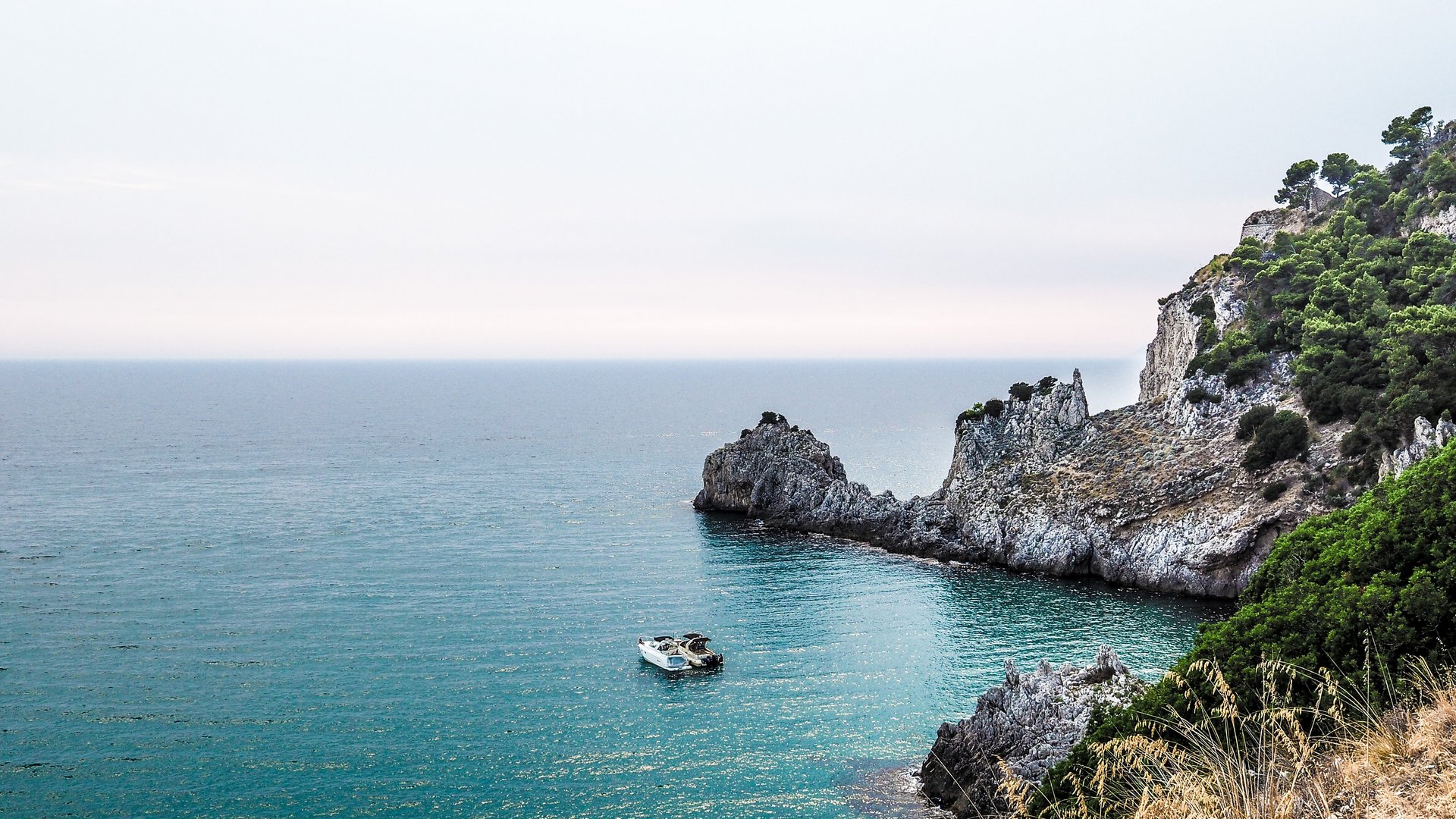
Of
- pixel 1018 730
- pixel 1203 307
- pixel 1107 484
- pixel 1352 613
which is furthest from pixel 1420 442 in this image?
pixel 1352 613

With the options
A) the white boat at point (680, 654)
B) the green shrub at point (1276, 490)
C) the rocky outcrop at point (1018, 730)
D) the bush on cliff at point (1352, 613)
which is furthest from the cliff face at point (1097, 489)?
the bush on cliff at point (1352, 613)

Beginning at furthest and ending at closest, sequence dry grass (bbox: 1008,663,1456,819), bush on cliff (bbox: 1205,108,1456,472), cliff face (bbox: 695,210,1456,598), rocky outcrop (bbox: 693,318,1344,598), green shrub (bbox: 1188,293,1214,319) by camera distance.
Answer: green shrub (bbox: 1188,293,1214,319)
rocky outcrop (bbox: 693,318,1344,598)
cliff face (bbox: 695,210,1456,598)
bush on cliff (bbox: 1205,108,1456,472)
dry grass (bbox: 1008,663,1456,819)

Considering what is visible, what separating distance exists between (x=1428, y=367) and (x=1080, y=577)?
26.0m

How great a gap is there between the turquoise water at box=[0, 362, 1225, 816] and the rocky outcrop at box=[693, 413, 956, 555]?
3.02 metres

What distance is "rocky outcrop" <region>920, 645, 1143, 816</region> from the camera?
3319 cm

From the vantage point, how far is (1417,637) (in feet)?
61.0

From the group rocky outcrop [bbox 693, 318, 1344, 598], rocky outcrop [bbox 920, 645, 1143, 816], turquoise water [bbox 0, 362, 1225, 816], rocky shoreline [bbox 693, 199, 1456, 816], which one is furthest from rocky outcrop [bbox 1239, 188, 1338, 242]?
rocky outcrop [bbox 920, 645, 1143, 816]

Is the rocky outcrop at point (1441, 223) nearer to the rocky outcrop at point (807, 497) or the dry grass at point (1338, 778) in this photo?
the rocky outcrop at point (807, 497)

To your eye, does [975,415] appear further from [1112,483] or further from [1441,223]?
[1441,223]

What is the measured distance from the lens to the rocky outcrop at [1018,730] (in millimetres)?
33188

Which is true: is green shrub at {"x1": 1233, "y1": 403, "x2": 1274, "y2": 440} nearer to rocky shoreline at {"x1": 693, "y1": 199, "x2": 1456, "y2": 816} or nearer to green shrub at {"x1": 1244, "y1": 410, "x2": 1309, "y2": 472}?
rocky shoreline at {"x1": 693, "y1": 199, "x2": 1456, "y2": 816}

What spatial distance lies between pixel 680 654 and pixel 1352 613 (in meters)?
34.5

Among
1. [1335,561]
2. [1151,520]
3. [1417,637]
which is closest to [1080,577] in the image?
[1151,520]

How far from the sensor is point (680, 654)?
4900cm
